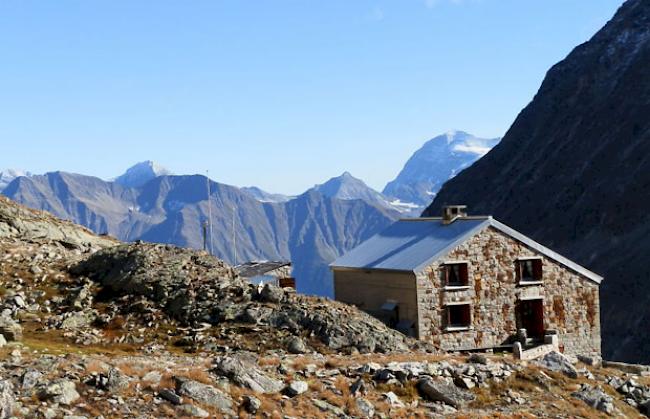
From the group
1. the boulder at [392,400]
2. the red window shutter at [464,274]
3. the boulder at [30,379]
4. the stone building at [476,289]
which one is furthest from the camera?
the red window shutter at [464,274]

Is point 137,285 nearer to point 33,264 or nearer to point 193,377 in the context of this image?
point 33,264

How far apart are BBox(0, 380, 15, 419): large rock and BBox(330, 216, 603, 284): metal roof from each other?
3236 cm

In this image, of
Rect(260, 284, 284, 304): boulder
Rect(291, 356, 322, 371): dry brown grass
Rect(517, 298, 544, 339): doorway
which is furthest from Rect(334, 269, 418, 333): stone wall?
Rect(291, 356, 322, 371): dry brown grass

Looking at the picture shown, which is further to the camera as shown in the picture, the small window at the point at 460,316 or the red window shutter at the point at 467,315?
the red window shutter at the point at 467,315

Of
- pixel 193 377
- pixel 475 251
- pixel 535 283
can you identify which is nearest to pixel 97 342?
pixel 193 377

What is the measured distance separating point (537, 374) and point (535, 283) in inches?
934

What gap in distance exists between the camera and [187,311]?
131 feet

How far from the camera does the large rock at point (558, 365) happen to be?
33094mm

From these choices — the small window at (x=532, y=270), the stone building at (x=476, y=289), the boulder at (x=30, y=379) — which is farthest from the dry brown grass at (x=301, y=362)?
the small window at (x=532, y=270)

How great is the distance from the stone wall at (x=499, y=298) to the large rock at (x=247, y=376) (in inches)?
1008

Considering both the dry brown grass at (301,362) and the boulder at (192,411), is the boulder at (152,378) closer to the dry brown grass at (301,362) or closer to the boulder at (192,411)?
the boulder at (192,411)

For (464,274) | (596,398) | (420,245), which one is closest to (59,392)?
(596,398)

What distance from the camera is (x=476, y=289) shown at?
→ 5244 centimetres

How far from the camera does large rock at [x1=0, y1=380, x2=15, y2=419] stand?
65.1 feet
